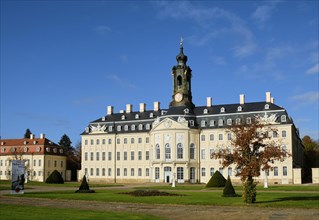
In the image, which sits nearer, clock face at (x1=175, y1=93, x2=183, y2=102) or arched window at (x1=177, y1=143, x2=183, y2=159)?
arched window at (x1=177, y1=143, x2=183, y2=159)

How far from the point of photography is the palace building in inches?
2744

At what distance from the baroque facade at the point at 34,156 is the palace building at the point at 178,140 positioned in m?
9.90

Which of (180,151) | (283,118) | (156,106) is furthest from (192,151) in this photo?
(283,118)

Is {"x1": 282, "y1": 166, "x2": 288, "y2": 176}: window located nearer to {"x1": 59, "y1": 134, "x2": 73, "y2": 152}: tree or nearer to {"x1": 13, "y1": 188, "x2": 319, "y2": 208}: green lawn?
{"x1": 13, "y1": 188, "x2": 319, "y2": 208}: green lawn

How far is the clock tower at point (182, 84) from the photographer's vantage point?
7669cm

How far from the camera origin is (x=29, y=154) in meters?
89.6

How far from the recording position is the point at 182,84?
77.4m

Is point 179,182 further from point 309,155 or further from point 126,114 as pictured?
point 309,155

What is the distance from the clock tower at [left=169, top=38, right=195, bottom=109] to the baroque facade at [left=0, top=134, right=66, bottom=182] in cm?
3055

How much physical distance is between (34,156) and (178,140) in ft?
113

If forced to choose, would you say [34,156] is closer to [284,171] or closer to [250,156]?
[284,171]

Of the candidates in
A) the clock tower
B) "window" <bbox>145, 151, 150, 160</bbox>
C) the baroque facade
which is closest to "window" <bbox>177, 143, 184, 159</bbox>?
the clock tower

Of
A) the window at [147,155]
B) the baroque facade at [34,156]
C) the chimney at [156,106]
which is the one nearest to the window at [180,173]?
the window at [147,155]

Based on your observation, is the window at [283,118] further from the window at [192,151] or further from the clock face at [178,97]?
the clock face at [178,97]
